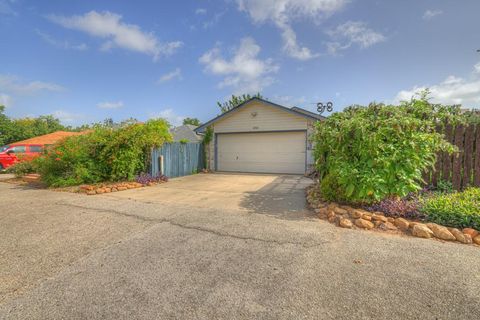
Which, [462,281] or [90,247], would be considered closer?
[462,281]

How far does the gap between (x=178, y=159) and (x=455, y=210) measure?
941 centimetres

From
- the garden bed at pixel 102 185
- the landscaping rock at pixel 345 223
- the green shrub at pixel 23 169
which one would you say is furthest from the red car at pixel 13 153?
the landscaping rock at pixel 345 223

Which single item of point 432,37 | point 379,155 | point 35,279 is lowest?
point 35,279

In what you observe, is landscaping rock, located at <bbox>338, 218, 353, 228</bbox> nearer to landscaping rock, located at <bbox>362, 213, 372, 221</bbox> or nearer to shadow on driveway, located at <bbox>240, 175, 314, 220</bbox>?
landscaping rock, located at <bbox>362, 213, 372, 221</bbox>

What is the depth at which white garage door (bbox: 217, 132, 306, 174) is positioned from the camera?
1086 centimetres

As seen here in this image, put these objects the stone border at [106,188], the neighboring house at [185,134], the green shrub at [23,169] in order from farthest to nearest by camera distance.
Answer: the neighboring house at [185,134], the green shrub at [23,169], the stone border at [106,188]

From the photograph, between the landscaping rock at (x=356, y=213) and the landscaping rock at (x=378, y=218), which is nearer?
the landscaping rock at (x=378, y=218)

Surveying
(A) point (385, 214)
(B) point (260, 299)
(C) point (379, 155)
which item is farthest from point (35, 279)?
(C) point (379, 155)

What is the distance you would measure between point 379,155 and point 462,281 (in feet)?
7.61

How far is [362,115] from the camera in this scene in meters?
4.76

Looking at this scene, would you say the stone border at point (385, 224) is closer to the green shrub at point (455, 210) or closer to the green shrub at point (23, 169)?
the green shrub at point (455, 210)

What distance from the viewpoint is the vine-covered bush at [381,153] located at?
3949 mm

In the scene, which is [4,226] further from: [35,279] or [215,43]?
[215,43]

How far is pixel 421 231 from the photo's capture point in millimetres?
3168
